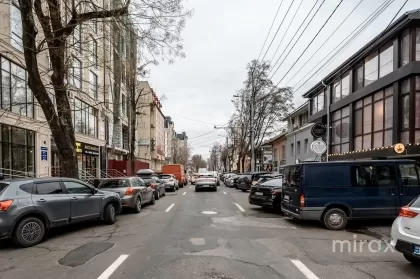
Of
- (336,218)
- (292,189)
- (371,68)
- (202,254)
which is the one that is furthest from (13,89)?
(371,68)

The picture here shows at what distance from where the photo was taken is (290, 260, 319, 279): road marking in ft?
18.3

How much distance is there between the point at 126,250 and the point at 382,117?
57.8 ft

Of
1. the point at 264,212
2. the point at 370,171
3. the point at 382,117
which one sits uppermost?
the point at 382,117

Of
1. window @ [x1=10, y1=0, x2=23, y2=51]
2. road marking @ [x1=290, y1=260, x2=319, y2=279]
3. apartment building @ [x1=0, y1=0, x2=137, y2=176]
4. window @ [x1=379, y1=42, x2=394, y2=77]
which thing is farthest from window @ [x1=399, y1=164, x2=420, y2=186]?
window @ [x1=10, y1=0, x2=23, y2=51]

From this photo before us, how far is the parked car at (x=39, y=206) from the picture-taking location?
775 cm

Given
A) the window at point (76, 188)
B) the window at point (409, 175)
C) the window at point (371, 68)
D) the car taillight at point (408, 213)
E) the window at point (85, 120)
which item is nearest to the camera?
the car taillight at point (408, 213)

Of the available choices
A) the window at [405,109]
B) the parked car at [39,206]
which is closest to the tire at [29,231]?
the parked car at [39,206]

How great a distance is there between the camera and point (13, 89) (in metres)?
17.5

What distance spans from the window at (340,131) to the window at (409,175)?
15.2 m

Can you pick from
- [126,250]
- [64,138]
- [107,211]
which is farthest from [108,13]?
[126,250]

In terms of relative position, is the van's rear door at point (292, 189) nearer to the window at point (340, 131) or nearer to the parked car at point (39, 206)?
the parked car at point (39, 206)

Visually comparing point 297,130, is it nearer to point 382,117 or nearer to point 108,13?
point 382,117

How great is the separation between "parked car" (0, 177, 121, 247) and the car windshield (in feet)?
11.3

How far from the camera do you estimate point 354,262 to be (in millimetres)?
6441
